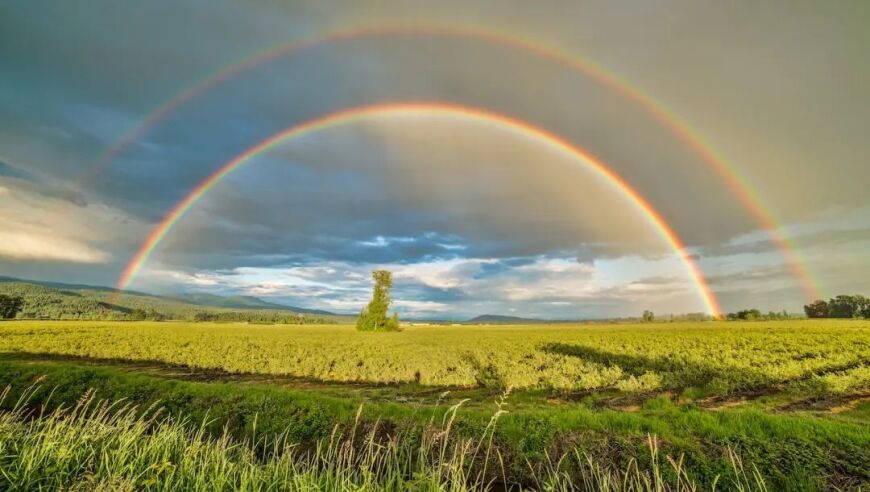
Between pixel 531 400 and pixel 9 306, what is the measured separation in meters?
177

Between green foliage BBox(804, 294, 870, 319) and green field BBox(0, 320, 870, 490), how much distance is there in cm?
17138

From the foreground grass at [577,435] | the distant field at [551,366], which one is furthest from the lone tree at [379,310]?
the foreground grass at [577,435]

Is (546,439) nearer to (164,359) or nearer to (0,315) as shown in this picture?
(164,359)

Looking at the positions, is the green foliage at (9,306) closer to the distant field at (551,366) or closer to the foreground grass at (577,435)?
the distant field at (551,366)

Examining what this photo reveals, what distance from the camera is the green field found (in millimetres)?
10062

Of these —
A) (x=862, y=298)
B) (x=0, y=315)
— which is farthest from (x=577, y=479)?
(x=862, y=298)

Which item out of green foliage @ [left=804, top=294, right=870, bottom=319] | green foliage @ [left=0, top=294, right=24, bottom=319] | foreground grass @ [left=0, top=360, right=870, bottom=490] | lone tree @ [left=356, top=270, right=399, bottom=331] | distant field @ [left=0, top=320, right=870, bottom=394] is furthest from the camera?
green foliage @ [left=804, top=294, right=870, bottom=319]

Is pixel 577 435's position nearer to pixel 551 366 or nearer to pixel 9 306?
pixel 551 366

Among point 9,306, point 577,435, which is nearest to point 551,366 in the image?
point 577,435

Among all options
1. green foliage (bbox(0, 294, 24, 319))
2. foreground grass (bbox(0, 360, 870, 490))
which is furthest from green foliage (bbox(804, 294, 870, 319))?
green foliage (bbox(0, 294, 24, 319))

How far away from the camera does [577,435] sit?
11.7 meters

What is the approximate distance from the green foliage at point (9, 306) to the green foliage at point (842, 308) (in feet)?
936

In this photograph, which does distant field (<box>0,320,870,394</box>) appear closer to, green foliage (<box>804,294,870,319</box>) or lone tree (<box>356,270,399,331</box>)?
lone tree (<box>356,270,399,331</box>)

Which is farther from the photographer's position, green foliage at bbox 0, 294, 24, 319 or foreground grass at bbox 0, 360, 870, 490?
green foliage at bbox 0, 294, 24, 319
